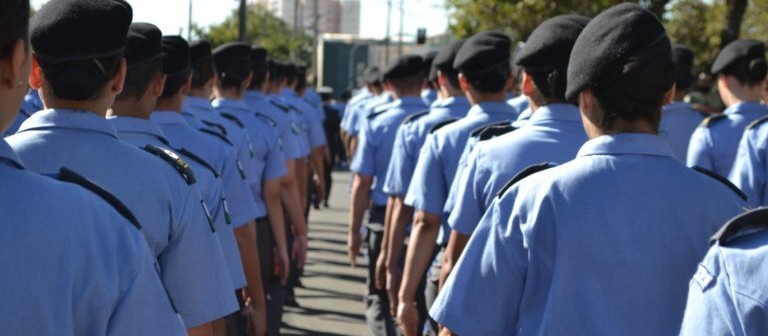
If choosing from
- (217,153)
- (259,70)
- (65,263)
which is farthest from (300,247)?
(65,263)

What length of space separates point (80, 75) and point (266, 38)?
7505 centimetres

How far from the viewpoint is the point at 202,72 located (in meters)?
6.35

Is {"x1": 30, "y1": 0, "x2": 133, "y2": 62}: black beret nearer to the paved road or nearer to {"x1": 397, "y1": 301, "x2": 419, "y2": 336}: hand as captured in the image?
{"x1": 397, "y1": 301, "x2": 419, "y2": 336}: hand

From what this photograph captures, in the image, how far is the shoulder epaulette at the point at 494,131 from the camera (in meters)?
4.72

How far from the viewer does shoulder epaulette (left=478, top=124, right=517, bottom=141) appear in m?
4.72

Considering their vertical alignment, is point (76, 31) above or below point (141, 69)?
above

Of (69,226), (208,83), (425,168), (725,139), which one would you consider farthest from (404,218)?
(69,226)

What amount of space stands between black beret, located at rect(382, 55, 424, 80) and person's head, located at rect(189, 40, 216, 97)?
3739 millimetres

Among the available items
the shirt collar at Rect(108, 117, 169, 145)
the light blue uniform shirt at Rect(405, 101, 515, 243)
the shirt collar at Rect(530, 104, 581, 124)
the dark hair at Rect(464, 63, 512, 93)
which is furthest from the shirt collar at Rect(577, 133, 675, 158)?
the dark hair at Rect(464, 63, 512, 93)

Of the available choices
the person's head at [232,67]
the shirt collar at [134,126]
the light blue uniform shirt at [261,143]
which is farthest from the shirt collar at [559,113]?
the person's head at [232,67]

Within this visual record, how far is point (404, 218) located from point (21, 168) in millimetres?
4520

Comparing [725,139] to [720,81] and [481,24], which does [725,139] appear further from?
[481,24]

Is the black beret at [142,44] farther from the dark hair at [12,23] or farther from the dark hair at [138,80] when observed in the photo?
the dark hair at [12,23]

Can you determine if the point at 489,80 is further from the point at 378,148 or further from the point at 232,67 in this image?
the point at 378,148
